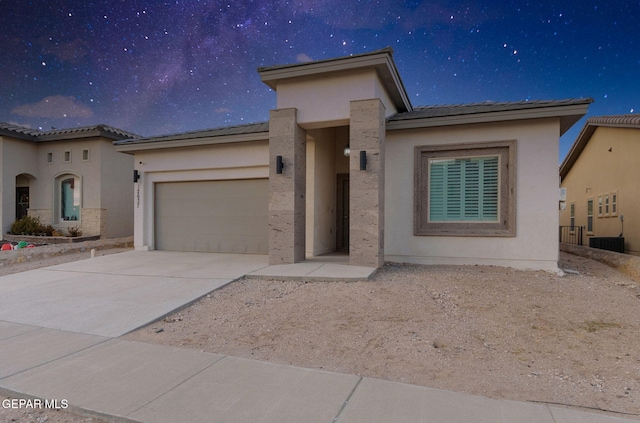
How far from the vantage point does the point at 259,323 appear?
4.69 metres

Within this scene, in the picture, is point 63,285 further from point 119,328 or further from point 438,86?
point 438,86

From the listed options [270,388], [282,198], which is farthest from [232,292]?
[270,388]

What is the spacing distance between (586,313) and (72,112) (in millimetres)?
20483

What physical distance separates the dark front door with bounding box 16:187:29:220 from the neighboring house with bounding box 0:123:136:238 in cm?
4

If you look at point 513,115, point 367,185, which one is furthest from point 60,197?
point 513,115

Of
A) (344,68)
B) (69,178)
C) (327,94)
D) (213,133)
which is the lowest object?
(69,178)

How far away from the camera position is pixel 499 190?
8.02 meters

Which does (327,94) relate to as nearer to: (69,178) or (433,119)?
(433,119)

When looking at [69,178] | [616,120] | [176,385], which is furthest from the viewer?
[69,178]

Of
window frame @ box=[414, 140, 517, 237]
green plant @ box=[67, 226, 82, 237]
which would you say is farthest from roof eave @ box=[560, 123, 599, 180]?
green plant @ box=[67, 226, 82, 237]

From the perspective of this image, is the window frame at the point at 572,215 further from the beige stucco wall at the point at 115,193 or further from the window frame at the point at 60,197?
the window frame at the point at 60,197

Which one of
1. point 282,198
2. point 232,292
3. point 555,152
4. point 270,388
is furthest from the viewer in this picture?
point 282,198

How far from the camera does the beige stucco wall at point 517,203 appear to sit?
300 inches

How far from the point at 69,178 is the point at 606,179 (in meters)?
24.7
